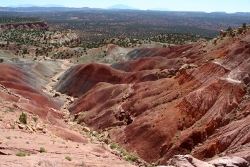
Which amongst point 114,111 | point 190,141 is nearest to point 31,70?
point 114,111

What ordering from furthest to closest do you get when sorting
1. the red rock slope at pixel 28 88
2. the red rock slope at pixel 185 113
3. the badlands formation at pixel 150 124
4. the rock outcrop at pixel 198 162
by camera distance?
the red rock slope at pixel 28 88 < the red rock slope at pixel 185 113 < the badlands formation at pixel 150 124 < the rock outcrop at pixel 198 162

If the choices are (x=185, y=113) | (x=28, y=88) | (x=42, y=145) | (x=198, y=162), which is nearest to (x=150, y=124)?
(x=185, y=113)

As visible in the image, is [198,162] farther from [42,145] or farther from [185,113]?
[185,113]

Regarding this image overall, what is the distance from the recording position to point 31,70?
242 feet

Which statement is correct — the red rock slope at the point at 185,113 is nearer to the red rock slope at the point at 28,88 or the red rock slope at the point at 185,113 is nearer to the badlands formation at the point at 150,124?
the badlands formation at the point at 150,124

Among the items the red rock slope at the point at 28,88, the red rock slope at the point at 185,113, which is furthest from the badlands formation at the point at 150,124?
the red rock slope at the point at 28,88

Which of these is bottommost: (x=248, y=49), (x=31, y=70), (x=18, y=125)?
(x=31, y=70)

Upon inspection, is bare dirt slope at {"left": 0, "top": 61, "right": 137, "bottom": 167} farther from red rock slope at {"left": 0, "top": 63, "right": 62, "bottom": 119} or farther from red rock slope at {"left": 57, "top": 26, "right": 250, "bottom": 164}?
red rock slope at {"left": 57, "top": 26, "right": 250, "bottom": 164}

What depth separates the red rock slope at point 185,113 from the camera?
2508 cm

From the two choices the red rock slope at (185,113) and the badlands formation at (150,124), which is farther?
the red rock slope at (185,113)

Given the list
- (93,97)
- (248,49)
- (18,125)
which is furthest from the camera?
(93,97)

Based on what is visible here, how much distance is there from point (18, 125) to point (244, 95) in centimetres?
2114

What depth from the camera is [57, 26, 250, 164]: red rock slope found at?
25078 millimetres

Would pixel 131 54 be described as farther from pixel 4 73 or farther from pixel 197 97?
pixel 197 97
